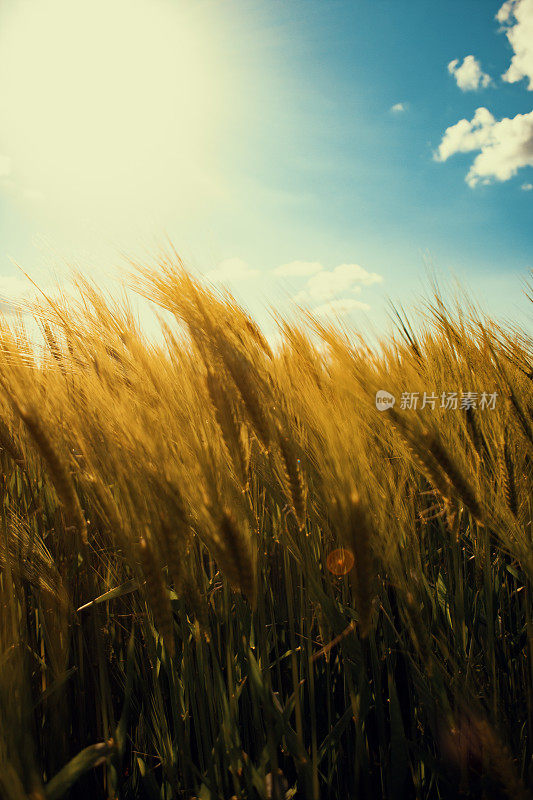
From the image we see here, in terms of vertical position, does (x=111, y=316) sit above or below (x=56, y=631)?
above

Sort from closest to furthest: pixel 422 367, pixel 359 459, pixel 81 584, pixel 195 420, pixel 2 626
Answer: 1. pixel 2 626
2. pixel 359 459
3. pixel 195 420
4. pixel 81 584
5. pixel 422 367

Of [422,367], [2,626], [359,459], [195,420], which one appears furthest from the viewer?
[422,367]

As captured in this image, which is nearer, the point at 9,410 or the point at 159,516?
the point at 159,516

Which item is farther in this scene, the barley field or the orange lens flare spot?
the orange lens flare spot

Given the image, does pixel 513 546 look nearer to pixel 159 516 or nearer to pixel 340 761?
pixel 340 761

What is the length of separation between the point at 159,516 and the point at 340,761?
61 cm

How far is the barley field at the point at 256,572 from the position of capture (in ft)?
2.25

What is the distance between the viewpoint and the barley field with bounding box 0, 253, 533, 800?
69 cm

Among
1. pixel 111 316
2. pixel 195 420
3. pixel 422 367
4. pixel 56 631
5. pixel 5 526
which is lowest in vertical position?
pixel 56 631

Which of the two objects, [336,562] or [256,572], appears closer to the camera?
[256,572]

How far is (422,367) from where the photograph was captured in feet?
4.31

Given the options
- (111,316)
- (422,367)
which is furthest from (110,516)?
(422,367)

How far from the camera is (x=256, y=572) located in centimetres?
73

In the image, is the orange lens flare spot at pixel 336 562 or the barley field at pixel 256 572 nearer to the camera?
the barley field at pixel 256 572
